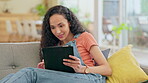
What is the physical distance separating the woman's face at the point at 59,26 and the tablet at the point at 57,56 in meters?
0.30

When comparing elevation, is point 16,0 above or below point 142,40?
above

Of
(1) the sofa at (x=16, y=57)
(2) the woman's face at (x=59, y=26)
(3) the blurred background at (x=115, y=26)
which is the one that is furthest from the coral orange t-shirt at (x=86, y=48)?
(3) the blurred background at (x=115, y=26)

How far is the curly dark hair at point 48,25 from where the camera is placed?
2031 millimetres

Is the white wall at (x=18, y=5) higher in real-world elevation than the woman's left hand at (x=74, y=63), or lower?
higher

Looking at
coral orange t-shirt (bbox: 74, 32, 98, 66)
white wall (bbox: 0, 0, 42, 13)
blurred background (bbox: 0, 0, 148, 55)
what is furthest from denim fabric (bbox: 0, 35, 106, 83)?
white wall (bbox: 0, 0, 42, 13)

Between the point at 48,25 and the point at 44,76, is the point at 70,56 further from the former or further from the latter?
the point at 48,25

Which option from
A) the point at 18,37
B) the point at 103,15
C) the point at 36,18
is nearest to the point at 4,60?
the point at 103,15

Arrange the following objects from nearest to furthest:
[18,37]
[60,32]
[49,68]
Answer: [49,68]
[60,32]
[18,37]

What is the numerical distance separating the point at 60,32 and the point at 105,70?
17.5 inches

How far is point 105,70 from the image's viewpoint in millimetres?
1827

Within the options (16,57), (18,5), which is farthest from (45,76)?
(18,5)

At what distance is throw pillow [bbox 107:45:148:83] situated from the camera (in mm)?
1802

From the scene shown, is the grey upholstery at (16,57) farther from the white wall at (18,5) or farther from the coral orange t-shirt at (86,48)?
the white wall at (18,5)

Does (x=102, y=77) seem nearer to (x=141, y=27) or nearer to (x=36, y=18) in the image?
(x=141, y=27)
